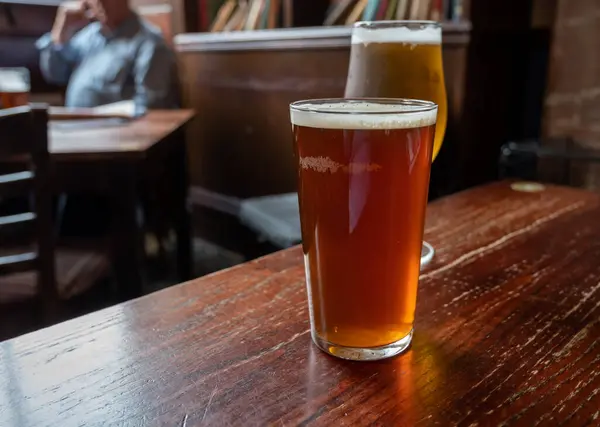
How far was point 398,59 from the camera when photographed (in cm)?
81

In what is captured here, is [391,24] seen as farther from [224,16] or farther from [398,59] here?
[224,16]

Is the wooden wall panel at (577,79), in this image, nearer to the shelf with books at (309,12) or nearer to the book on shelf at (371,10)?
the shelf with books at (309,12)

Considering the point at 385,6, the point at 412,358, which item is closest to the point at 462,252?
the point at 412,358

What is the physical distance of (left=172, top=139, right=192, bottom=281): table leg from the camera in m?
2.75

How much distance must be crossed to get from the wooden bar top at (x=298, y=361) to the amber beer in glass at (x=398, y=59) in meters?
0.17

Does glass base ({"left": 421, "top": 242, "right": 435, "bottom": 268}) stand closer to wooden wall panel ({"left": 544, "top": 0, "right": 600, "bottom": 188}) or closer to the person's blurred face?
wooden wall panel ({"left": 544, "top": 0, "right": 600, "bottom": 188})

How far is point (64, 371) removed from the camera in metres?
0.53

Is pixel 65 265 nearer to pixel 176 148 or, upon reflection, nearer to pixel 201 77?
pixel 176 148

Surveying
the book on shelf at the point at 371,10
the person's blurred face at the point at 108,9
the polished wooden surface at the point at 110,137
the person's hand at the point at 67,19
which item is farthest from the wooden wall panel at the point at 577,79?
the person's hand at the point at 67,19

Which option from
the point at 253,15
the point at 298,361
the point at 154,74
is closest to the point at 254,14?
the point at 253,15

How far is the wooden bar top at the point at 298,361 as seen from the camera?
47 centimetres

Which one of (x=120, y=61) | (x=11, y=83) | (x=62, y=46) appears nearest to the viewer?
(x=11, y=83)

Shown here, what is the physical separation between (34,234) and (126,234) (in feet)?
1.29

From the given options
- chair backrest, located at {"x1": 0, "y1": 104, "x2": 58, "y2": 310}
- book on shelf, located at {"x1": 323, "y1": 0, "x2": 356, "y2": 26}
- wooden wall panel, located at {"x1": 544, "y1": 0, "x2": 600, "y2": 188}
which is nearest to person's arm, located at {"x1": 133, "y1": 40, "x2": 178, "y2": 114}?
book on shelf, located at {"x1": 323, "y1": 0, "x2": 356, "y2": 26}
